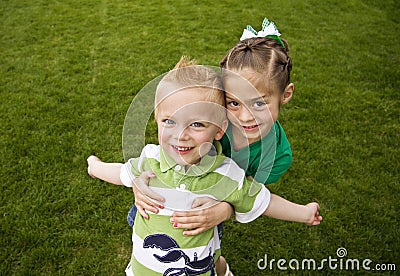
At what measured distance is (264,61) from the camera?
1676 mm

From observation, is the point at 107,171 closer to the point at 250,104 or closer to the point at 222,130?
the point at 222,130

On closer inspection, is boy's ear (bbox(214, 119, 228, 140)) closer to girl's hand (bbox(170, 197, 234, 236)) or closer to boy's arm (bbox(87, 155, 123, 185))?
girl's hand (bbox(170, 197, 234, 236))

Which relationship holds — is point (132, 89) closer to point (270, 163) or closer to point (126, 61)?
point (126, 61)

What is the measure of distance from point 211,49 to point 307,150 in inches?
84.8

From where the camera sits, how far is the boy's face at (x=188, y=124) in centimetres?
138

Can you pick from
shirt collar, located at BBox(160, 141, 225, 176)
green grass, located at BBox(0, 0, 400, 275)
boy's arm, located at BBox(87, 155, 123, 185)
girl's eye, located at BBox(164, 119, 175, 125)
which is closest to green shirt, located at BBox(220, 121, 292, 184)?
shirt collar, located at BBox(160, 141, 225, 176)

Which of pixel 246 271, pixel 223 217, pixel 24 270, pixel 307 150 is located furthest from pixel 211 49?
pixel 223 217

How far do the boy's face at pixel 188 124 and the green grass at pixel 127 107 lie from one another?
146 cm

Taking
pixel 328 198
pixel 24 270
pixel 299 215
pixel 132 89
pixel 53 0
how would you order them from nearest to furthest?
pixel 299 215 < pixel 24 270 < pixel 328 198 < pixel 132 89 < pixel 53 0

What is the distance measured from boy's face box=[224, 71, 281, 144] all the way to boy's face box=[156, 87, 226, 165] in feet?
0.26

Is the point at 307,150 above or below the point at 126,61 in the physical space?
below

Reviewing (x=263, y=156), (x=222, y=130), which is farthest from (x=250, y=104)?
(x=263, y=156)

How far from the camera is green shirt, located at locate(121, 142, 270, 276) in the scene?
5.06 feet

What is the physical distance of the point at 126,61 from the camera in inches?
188
